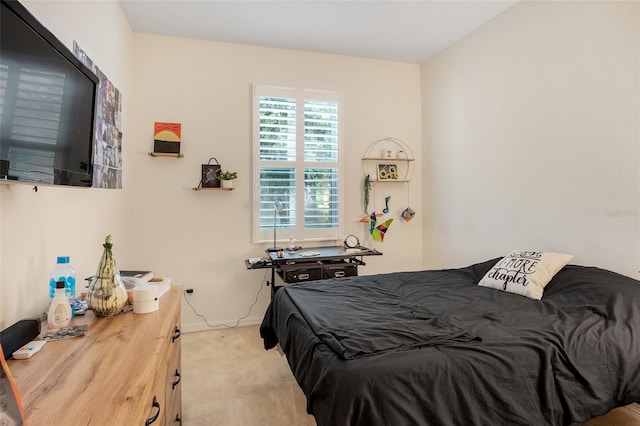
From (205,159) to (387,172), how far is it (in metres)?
2.04

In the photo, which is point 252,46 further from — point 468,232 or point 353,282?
point 468,232

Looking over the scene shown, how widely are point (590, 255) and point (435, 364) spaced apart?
5.80 ft

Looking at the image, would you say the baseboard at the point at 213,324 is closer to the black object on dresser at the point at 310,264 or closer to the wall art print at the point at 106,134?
the black object on dresser at the point at 310,264

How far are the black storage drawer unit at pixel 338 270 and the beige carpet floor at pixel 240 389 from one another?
82 cm

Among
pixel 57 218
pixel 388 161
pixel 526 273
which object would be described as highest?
pixel 388 161

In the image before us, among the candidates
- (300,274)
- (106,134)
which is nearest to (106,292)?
(106,134)

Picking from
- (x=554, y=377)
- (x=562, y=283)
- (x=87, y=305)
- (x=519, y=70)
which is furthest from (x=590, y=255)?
(x=87, y=305)

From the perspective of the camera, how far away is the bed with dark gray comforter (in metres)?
1.28

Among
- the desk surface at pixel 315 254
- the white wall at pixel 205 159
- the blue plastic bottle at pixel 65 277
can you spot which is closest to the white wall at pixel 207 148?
the white wall at pixel 205 159

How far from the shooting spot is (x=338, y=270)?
3236 millimetres

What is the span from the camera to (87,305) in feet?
4.66

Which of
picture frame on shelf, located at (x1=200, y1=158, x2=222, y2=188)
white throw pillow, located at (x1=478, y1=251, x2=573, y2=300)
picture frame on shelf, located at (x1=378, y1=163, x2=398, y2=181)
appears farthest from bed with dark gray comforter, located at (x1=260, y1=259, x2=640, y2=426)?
picture frame on shelf, located at (x1=378, y1=163, x2=398, y2=181)

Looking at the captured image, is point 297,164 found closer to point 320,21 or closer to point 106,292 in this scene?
point 320,21

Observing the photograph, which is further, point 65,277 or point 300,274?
point 300,274
